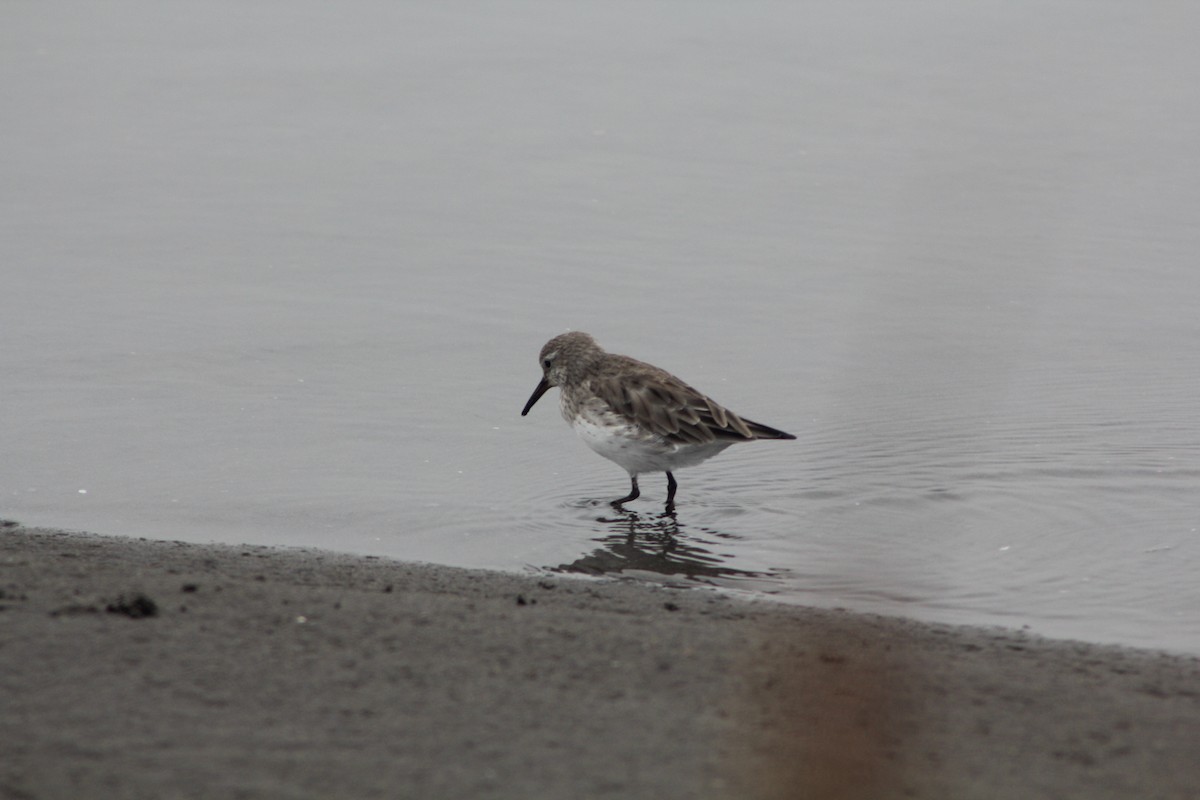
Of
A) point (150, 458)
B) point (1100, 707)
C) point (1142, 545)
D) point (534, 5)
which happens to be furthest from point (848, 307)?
point (534, 5)

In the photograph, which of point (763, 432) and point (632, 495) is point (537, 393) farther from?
point (763, 432)

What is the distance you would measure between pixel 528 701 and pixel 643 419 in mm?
3775

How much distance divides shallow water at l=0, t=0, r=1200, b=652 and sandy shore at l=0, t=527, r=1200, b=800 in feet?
1.82

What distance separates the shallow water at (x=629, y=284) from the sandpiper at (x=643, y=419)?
300 millimetres

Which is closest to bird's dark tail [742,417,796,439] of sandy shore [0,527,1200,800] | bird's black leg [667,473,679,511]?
bird's black leg [667,473,679,511]

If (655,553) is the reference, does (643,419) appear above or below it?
above

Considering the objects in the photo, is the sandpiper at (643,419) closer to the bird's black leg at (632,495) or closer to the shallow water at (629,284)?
the bird's black leg at (632,495)

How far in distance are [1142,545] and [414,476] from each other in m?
3.72

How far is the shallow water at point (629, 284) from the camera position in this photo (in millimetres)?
7379

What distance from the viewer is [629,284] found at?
11227mm

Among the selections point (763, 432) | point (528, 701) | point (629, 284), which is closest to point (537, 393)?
point (763, 432)

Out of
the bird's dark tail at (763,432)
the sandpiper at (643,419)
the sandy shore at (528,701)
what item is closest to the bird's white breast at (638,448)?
the sandpiper at (643,419)

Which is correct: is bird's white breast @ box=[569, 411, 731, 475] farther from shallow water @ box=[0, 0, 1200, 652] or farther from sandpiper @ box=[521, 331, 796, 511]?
shallow water @ box=[0, 0, 1200, 652]

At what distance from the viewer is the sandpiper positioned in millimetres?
7852
